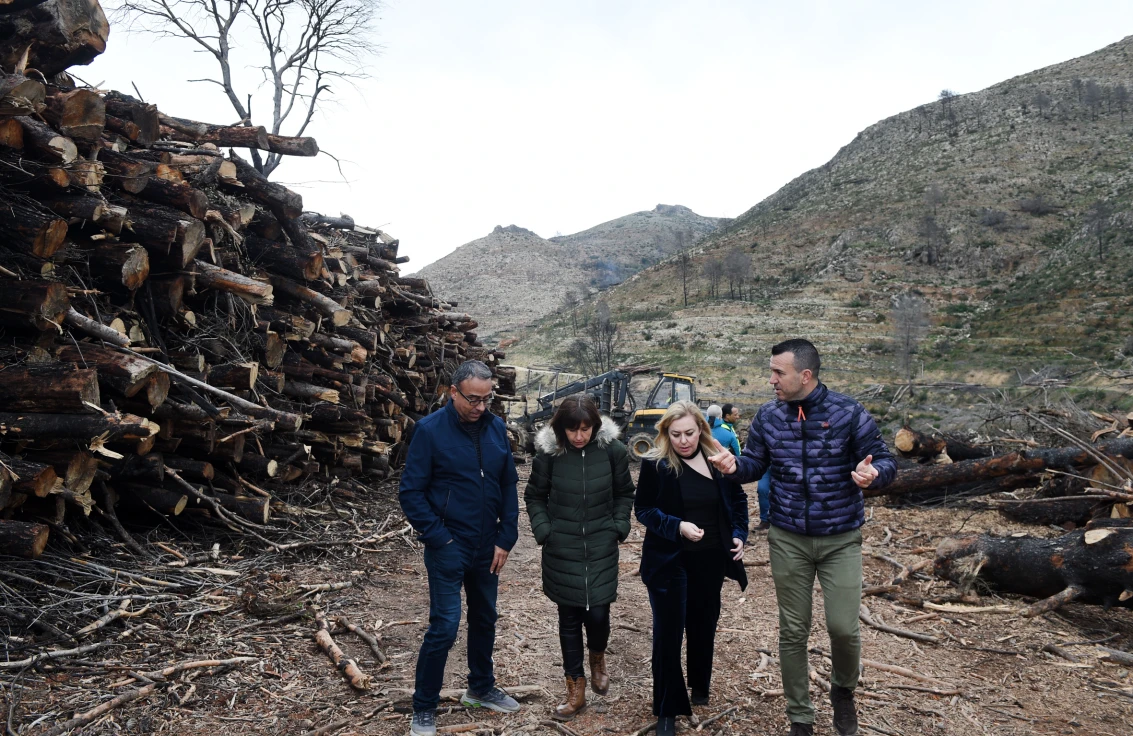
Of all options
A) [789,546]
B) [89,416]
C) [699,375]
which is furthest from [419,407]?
[699,375]

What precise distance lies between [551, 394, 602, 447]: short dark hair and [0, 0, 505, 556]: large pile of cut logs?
310 cm

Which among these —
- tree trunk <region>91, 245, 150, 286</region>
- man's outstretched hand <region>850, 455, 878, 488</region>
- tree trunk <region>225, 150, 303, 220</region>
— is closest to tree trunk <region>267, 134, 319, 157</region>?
tree trunk <region>225, 150, 303, 220</region>

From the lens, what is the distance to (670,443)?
Result: 343cm

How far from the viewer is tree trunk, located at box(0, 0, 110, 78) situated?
517 cm

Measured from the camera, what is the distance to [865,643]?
15.6 ft

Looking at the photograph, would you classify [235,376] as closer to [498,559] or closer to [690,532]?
[498,559]

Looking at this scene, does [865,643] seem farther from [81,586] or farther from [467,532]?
[81,586]

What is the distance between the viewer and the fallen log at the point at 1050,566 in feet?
15.6

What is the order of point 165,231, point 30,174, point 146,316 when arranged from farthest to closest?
point 146,316
point 165,231
point 30,174

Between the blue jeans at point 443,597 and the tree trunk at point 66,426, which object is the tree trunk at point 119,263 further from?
the blue jeans at point 443,597

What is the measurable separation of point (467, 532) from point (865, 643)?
3.09 m

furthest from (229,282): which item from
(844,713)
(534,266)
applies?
(534,266)

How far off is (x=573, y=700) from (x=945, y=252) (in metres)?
54.4

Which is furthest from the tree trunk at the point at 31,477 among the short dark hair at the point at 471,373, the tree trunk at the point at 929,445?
the tree trunk at the point at 929,445
